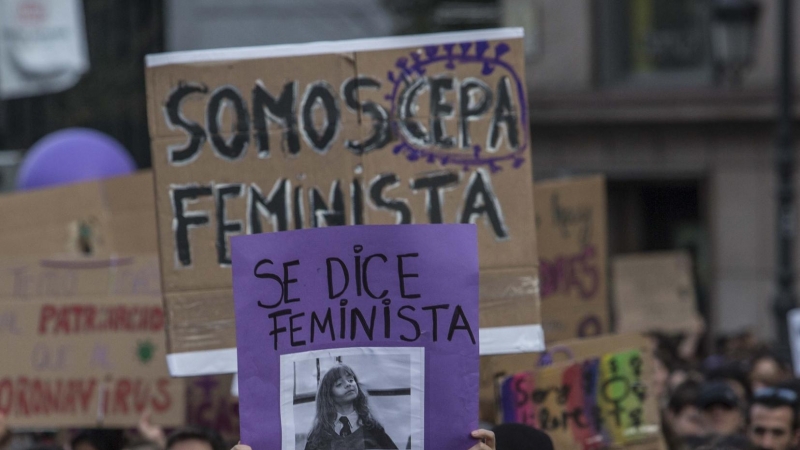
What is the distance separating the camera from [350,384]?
3488mm

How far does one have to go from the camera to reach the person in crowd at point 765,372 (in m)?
7.60

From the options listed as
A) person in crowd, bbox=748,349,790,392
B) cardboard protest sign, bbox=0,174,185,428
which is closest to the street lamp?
person in crowd, bbox=748,349,790,392

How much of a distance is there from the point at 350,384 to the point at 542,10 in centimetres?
1547

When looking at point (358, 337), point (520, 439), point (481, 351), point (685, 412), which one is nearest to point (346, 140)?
point (481, 351)

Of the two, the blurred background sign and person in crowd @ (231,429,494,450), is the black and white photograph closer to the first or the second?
person in crowd @ (231,429,494,450)

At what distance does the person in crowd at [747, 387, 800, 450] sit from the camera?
604cm

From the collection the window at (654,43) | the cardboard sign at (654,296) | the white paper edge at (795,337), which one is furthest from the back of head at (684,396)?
the window at (654,43)

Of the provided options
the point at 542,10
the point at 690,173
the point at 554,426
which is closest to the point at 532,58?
the point at 542,10

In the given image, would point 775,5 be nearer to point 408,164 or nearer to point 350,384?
point 408,164

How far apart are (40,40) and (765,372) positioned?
7.07 meters

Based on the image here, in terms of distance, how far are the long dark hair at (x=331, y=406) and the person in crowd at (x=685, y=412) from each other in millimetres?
3319

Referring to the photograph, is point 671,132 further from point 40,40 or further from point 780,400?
point 780,400

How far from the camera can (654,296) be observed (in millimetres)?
10773

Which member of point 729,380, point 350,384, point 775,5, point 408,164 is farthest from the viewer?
point 775,5
